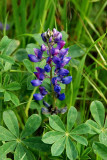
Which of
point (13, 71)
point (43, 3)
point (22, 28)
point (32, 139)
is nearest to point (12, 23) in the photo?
point (22, 28)

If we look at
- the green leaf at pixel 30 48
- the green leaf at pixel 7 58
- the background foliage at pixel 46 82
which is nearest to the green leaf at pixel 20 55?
the background foliage at pixel 46 82

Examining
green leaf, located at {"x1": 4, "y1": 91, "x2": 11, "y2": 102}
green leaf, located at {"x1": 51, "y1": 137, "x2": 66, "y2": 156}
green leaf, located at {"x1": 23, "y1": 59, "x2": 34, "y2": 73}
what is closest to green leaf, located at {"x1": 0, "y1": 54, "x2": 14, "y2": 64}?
green leaf, located at {"x1": 23, "y1": 59, "x2": 34, "y2": 73}

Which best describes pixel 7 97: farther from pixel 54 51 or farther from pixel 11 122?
pixel 54 51

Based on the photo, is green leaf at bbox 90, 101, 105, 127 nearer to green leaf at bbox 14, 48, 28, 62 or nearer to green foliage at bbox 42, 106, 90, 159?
green foliage at bbox 42, 106, 90, 159

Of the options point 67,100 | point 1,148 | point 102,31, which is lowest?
point 1,148

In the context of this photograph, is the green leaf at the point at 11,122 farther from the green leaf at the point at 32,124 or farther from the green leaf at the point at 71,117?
the green leaf at the point at 71,117

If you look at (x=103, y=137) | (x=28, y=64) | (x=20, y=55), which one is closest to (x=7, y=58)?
(x=28, y=64)

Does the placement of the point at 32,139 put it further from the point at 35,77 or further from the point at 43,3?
the point at 43,3
